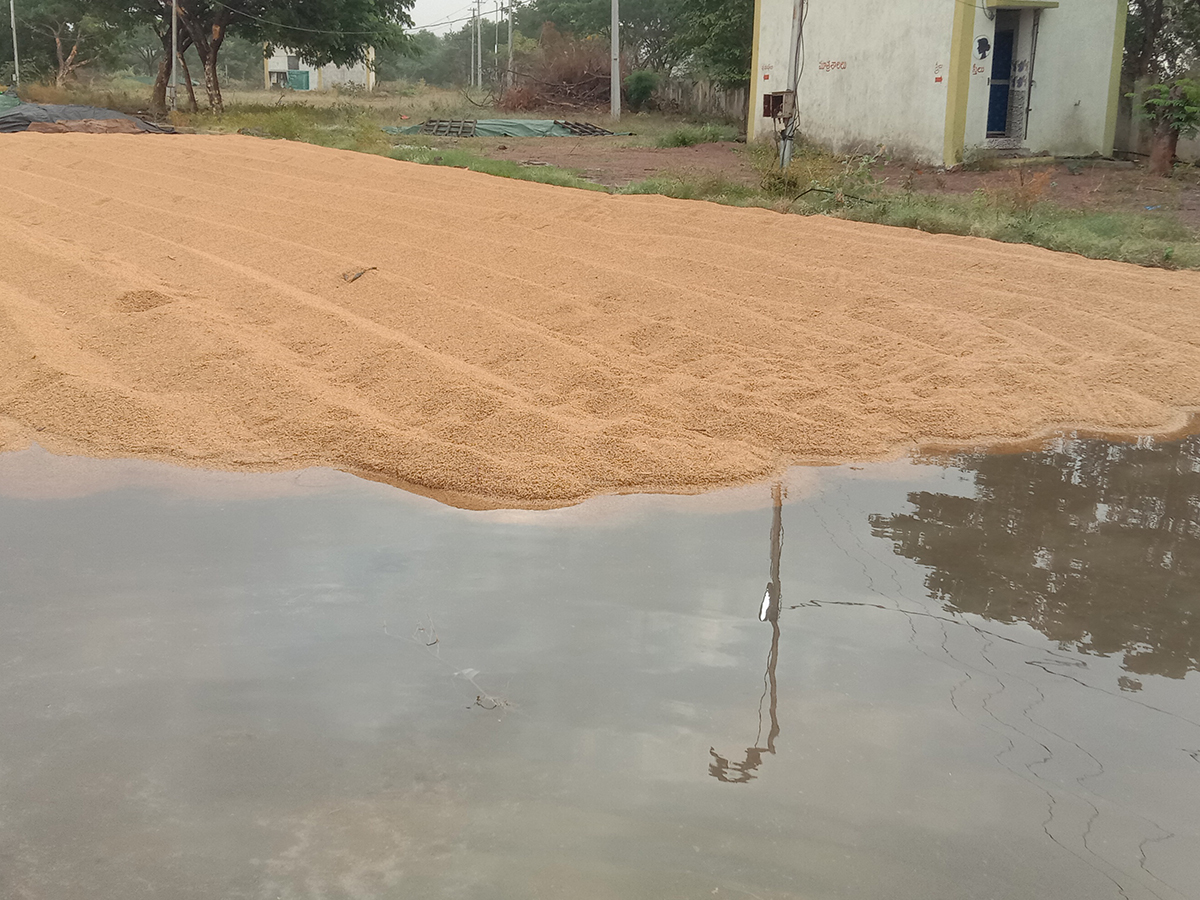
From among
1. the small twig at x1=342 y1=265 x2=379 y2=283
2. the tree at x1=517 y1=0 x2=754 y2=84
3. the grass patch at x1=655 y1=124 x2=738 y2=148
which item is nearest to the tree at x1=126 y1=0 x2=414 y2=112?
the tree at x1=517 y1=0 x2=754 y2=84

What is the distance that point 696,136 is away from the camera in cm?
2152

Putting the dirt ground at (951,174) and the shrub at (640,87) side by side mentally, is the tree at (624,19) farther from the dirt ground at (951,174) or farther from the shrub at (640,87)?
the dirt ground at (951,174)

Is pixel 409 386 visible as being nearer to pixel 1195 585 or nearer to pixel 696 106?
pixel 1195 585

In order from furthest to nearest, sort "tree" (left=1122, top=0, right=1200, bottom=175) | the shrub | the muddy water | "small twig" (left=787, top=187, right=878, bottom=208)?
the shrub
"tree" (left=1122, top=0, right=1200, bottom=175)
"small twig" (left=787, top=187, right=878, bottom=208)
the muddy water

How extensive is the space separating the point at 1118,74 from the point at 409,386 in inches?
632

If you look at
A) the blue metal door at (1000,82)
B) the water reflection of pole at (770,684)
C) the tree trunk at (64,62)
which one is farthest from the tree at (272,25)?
the water reflection of pole at (770,684)

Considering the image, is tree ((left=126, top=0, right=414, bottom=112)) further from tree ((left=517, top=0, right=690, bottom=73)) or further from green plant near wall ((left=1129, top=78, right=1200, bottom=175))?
green plant near wall ((left=1129, top=78, right=1200, bottom=175))

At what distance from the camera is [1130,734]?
2676mm

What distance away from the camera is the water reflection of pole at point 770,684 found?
8.12ft

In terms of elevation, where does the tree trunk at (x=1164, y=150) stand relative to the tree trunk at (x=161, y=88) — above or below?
below

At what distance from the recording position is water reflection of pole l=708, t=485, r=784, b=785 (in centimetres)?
247

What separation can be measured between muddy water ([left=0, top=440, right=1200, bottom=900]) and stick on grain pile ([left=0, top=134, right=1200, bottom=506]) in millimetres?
476

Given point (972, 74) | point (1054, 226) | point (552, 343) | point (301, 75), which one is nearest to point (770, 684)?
point (552, 343)

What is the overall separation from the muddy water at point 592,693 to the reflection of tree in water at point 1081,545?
0.7 inches
